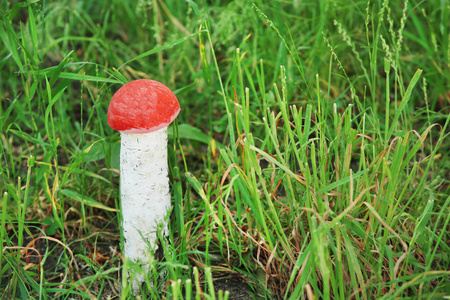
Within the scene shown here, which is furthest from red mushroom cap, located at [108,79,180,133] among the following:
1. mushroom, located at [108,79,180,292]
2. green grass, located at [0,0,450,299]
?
green grass, located at [0,0,450,299]

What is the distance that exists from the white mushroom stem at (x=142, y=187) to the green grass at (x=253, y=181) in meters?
0.09

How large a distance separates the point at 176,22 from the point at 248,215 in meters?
1.55

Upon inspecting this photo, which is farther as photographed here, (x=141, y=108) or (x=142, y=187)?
(x=142, y=187)

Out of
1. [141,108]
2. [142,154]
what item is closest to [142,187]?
[142,154]

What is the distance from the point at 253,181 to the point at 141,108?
0.40 metres

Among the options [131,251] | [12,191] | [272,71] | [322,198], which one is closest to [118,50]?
[272,71]

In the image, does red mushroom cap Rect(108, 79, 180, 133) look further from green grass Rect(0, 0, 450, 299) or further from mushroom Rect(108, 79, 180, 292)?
green grass Rect(0, 0, 450, 299)

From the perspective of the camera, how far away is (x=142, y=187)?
1493 mm

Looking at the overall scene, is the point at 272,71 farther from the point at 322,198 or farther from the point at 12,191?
the point at 12,191

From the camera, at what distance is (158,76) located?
2.72 meters

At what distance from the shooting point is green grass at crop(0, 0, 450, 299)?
1.44 meters

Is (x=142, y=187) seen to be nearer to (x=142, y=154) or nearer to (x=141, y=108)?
(x=142, y=154)

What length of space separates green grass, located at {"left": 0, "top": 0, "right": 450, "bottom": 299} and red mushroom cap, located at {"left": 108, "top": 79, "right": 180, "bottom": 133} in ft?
0.61

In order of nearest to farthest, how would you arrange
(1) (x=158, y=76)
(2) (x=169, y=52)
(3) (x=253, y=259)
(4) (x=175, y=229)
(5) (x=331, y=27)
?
(3) (x=253, y=259)
(4) (x=175, y=229)
(5) (x=331, y=27)
(1) (x=158, y=76)
(2) (x=169, y=52)
